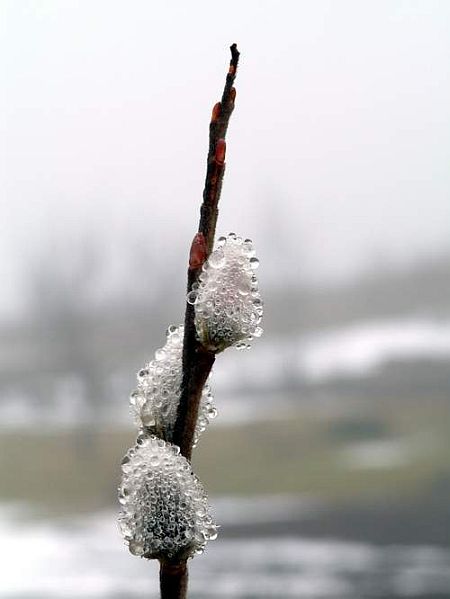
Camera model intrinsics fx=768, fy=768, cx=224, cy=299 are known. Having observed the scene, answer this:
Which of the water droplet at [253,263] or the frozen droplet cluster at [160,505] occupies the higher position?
the water droplet at [253,263]

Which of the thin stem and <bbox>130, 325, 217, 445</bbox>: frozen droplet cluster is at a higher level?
<bbox>130, 325, 217, 445</bbox>: frozen droplet cluster

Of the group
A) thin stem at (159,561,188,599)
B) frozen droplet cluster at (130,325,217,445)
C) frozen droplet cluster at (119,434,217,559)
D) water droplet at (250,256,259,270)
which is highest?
water droplet at (250,256,259,270)

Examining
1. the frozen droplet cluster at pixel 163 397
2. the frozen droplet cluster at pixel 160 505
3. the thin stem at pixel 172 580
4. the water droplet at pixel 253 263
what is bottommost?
the thin stem at pixel 172 580

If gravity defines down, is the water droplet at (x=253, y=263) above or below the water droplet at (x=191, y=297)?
above

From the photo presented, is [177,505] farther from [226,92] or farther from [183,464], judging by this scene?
Result: [226,92]

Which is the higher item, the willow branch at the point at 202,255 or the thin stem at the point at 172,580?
the willow branch at the point at 202,255
